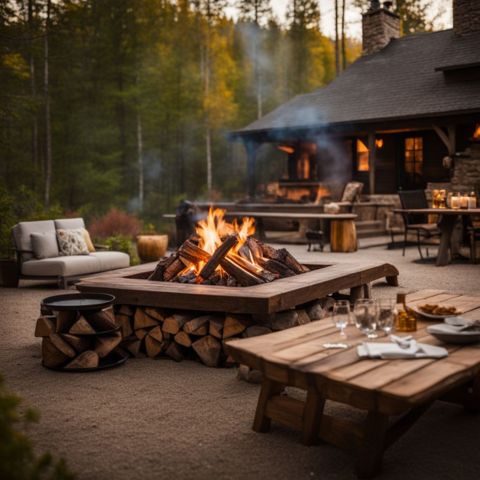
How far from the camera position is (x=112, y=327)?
4703mm

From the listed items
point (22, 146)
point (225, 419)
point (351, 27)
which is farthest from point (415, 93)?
point (22, 146)

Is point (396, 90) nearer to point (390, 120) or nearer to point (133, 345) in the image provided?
point (390, 120)

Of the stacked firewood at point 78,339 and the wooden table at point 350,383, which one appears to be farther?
the stacked firewood at point 78,339

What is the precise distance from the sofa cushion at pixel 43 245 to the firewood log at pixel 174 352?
162 inches

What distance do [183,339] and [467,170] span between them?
11.5m

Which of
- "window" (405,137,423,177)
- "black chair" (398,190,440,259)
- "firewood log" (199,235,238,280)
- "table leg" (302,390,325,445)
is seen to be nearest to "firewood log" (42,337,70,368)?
"firewood log" (199,235,238,280)

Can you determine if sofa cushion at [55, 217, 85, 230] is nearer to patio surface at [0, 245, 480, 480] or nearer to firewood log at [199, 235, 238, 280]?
patio surface at [0, 245, 480, 480]

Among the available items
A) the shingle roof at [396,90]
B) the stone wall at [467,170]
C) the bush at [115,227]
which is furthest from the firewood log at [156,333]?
the shingle roof at [396,90]

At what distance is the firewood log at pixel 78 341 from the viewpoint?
4562 mm

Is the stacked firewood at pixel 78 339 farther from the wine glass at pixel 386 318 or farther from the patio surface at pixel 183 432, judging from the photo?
the wine glass at pixel 386 318

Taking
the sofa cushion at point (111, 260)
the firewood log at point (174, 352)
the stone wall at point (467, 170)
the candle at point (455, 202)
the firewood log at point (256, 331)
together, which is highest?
the stone wall at point (467, 170)

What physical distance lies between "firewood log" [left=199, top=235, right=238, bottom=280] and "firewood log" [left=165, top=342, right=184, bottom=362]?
71 cm

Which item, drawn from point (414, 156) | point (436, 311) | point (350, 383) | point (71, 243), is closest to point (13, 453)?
point (350, 383)

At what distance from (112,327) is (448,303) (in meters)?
2.52
